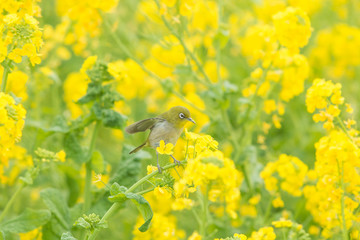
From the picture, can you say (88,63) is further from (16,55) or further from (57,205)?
(57,205)

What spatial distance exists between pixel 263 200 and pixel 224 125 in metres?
0.79

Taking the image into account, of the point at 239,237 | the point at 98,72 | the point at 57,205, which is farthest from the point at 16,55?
the point at 239,237

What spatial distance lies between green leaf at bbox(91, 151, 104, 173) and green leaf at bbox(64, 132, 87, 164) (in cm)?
6

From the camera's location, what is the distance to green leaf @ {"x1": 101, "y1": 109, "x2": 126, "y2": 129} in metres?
3.24

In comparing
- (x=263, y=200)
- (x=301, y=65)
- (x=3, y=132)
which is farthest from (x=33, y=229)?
(x=301, y=65)

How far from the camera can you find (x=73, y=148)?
3396mm

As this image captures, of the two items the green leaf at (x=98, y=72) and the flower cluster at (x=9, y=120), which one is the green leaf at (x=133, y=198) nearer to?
the flower cluster at (x=9, y=120)

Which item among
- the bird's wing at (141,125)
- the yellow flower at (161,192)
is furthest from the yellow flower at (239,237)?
the bird's wing at (141,125)

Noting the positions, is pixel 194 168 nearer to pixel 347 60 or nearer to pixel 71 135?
pixel 71 135

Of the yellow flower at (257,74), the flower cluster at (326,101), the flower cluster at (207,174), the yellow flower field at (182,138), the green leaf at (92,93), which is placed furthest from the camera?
the yellow flower at (257,74)

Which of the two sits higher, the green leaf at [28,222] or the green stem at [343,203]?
the green stem at [343,203]

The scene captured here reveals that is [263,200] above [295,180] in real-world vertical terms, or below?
below

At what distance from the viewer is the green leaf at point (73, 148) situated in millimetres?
3359

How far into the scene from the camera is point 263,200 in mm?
4289
